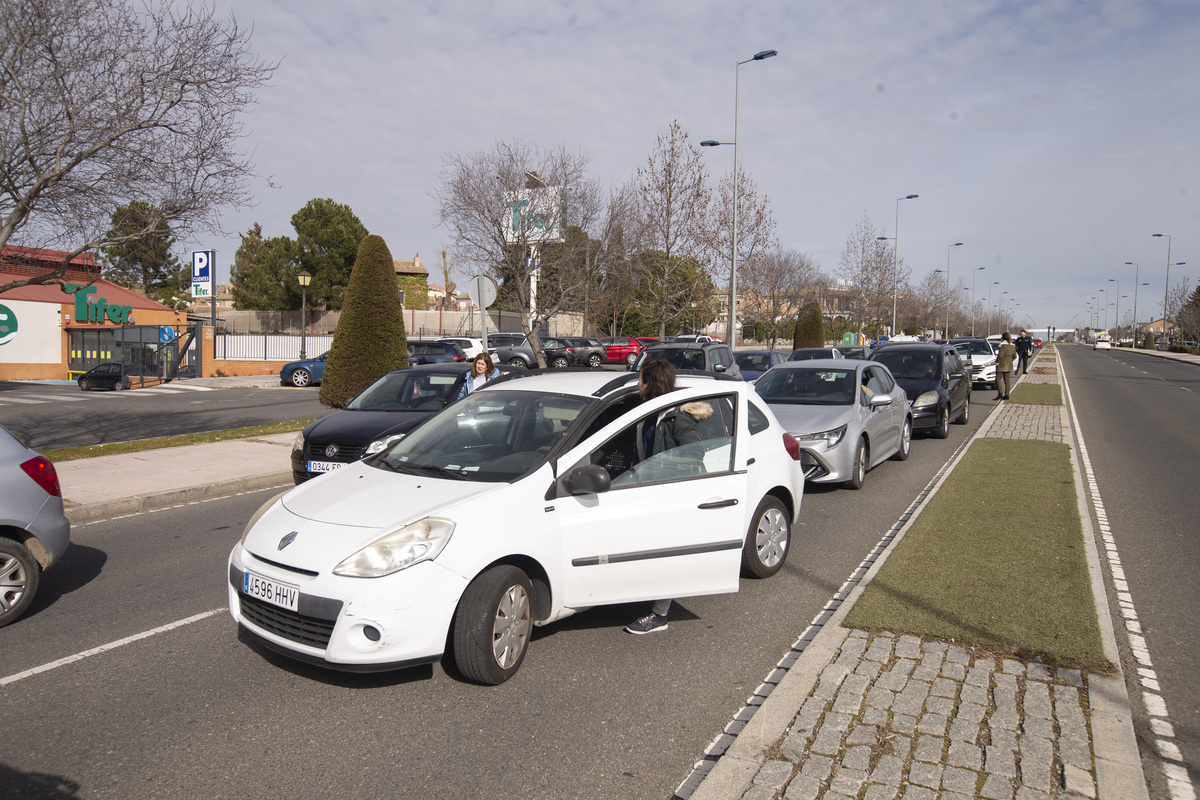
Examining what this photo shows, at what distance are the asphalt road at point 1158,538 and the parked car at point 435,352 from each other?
18688 mm

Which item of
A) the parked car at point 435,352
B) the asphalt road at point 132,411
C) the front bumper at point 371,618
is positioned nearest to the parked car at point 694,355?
the asphalt road at point 132,411

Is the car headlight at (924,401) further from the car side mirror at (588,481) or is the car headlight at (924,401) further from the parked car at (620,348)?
the parked car at (620,348)

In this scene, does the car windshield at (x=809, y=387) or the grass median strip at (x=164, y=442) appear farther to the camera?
the grass median strip at (x=164, y=442)

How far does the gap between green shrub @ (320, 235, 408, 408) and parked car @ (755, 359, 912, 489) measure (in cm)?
913

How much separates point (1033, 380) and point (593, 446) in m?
31.0

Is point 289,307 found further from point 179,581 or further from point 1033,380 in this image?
point 179,581

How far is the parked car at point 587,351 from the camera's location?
4084cm

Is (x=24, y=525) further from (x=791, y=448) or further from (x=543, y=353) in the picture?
(x=543, y=353)

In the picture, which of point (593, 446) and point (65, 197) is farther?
point (65, 197)

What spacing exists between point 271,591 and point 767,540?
11.6 ft

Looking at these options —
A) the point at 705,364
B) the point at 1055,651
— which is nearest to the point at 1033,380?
the point at 705,364

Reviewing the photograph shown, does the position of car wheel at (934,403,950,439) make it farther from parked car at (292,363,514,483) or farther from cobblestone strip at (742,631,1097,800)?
cobblestone strip at (742,631,1097,800)

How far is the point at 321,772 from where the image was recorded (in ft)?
10.7

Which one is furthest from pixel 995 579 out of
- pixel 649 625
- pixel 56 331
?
pixel 56 331
